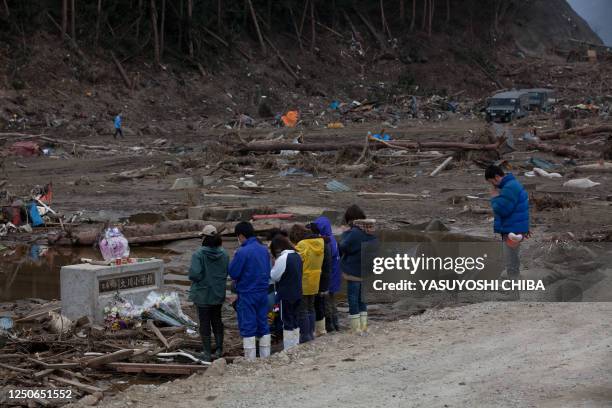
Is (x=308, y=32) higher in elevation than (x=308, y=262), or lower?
higher

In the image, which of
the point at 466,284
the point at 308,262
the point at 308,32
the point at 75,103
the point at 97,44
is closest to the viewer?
the point at 308,262

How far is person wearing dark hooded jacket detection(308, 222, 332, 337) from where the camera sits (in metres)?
10.2

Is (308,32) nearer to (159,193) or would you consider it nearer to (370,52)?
(370,52)

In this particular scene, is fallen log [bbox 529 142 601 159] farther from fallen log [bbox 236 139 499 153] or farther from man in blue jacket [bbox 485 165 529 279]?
man in blue jacket [bbox 485 165 529 279]

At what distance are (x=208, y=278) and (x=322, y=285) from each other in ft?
4.50

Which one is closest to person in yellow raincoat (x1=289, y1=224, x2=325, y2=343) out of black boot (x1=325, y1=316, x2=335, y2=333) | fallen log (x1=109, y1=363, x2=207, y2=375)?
black boot (x1=325, y1=316, x2=335, y2=333)

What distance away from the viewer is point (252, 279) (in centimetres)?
927

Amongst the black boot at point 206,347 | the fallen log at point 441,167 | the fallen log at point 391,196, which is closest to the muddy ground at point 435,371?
the black boot at point 206,347

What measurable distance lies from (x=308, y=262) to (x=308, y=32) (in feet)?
199

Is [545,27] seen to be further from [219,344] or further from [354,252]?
[219,344]

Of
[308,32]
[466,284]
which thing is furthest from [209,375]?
[308,32]

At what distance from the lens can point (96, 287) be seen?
10.9 metres

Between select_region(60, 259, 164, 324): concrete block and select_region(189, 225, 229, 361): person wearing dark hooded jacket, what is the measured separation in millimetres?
1801

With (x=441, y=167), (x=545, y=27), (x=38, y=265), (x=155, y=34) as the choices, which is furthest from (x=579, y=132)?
(x=545, y=27)
